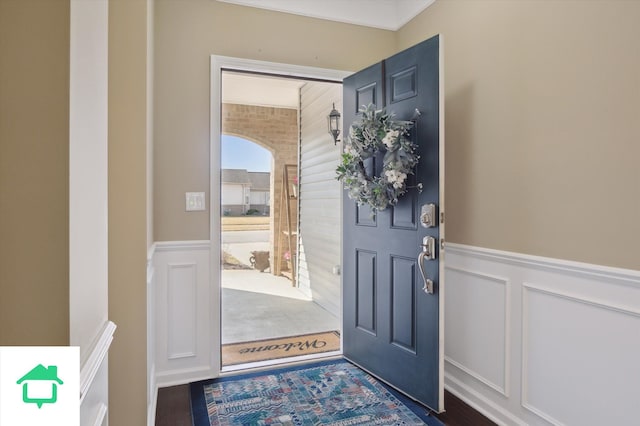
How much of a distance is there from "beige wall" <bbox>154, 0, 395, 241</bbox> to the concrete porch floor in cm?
151

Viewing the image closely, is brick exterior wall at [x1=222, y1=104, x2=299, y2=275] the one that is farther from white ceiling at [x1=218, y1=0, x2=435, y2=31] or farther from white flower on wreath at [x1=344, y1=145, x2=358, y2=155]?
white flower on wreath at [x1=344, y1=145, x2=358, y2=155]

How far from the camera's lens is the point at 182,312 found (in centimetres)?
268

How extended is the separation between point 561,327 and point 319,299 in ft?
10.5

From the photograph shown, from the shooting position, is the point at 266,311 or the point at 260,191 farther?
the point at 260,191

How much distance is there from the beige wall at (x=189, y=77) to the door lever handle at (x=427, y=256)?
1.45 m

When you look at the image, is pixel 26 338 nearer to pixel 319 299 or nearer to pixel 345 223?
pixel 345 223

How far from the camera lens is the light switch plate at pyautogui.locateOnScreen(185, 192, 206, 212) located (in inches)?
106

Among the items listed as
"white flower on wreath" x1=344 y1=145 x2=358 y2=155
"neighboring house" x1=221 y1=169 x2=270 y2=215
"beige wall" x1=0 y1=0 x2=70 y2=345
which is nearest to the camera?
"beige wall" x1=0 y1=0 x2=70 y2=345

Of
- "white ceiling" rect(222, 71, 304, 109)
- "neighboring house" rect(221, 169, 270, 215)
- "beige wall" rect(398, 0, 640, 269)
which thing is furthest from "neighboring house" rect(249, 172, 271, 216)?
"beige wall" rect(398, 0, 640, 269)

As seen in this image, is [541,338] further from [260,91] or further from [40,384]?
[260,91]

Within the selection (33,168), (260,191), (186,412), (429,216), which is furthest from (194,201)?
(260,191)

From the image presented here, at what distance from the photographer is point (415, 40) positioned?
296cm

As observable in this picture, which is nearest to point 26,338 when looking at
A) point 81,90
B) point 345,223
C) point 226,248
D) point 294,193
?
point 81,90

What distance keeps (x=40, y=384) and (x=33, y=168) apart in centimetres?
37
